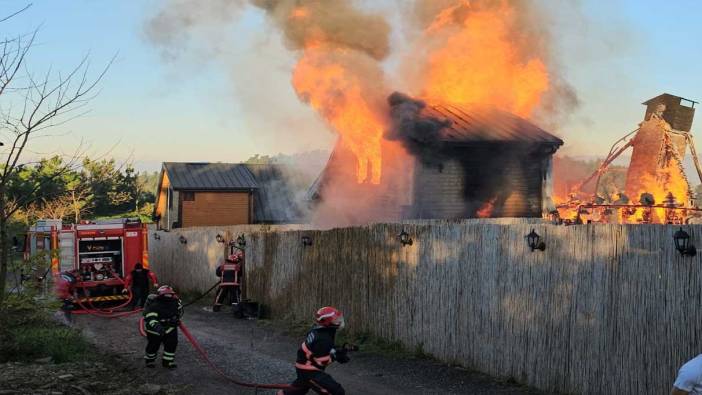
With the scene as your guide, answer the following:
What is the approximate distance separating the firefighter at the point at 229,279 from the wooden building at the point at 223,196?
68.9 ft

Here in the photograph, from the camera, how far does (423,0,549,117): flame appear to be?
27000 millimetres

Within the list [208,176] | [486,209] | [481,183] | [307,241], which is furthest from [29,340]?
[208,176]

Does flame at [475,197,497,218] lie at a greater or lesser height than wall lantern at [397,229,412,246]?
greater

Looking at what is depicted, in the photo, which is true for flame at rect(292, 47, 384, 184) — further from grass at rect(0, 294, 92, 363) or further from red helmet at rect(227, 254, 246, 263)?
grass at rect(0, 294, 92, 363)

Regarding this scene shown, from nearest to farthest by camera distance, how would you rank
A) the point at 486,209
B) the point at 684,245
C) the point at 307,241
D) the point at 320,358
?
the point at 684,245, the point at 320,358, the point at 307,241, the point at 486,209

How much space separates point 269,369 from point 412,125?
1446cm

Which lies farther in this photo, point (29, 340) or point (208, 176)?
point (208, 176)

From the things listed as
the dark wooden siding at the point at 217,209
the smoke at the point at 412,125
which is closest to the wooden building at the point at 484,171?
the smoke at the point at 412,125

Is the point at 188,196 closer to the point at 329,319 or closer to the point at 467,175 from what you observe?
the point at 467,175

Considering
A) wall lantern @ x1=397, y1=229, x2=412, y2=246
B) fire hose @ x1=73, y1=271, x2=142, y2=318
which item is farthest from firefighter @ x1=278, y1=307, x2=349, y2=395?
fire hose @ x1=73, y1=271, x2=142, y2=318

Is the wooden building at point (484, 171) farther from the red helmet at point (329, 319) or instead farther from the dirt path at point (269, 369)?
the red helmet at point (329, 319)

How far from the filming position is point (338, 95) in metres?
24.3

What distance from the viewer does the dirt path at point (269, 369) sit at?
33.3 feet

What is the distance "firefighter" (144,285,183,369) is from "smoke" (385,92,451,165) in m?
14.4
